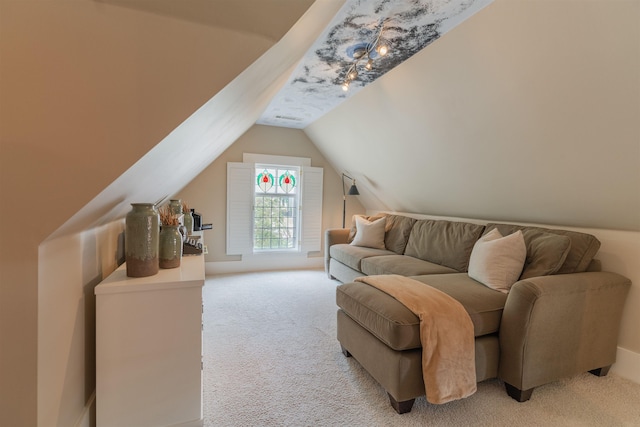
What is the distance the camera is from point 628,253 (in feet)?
6.63

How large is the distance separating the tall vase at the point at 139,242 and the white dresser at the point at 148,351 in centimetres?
6

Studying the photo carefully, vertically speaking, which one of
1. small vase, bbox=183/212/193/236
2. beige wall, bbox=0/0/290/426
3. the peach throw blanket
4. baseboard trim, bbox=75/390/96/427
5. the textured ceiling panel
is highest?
the textured ceiling panel

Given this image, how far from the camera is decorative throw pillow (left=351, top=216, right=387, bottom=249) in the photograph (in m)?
3.98

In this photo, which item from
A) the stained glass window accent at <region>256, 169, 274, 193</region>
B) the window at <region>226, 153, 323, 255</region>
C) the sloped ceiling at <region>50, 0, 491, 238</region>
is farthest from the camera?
the stained glass window accent at <region>256, 169, 274, 193</region>

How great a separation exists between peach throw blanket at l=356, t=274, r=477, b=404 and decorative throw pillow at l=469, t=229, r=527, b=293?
0.59 metres

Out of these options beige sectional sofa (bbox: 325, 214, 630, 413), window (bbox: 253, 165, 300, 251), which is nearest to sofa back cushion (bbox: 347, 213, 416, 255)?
window (bbox: 253, 165, 300, 251)

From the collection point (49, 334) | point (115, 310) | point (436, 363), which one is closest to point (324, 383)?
point (436, 363)

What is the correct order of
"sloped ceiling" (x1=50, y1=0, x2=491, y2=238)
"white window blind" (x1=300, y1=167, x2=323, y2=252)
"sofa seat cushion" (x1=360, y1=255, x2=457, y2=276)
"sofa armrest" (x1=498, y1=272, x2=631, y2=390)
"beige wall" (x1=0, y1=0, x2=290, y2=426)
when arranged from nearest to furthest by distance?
"beige wall" (x1=0, y1=0, x2=290, y2=426) < "sloped ceiling" (x1=50, y1=0, x2=491, y2=238) < "sofa armrest" (x1=498, y1=272, x2=631, y2=390) < "sofa seat cushion" (x1=360, y1=255, x2=457, y2=276) < "white window blind" (x1=300, y1=167, x2=323, y2=252)

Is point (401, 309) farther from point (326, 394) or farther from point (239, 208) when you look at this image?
point (239, 208)

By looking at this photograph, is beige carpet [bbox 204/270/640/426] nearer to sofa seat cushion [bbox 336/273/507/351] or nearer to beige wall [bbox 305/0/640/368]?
sofa seat cushion [bbox 336/273/507/351]

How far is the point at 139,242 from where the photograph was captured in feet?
4.68

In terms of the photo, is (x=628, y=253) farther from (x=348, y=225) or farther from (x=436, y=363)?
(x=348, y=225)

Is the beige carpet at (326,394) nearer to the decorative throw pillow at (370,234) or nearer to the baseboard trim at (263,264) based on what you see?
the decorative throw pillow at (370,234)

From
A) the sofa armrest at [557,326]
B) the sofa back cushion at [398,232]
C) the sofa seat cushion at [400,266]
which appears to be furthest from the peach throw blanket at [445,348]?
the sofa back cushion at [398,232]
